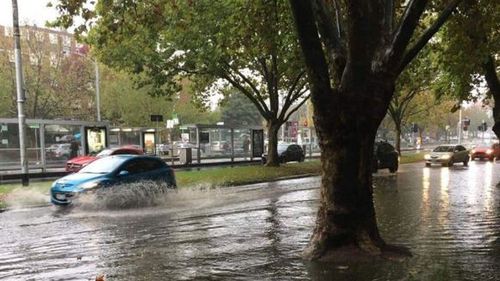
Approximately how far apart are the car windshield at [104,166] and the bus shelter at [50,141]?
11502mm

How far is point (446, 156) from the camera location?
36969mm

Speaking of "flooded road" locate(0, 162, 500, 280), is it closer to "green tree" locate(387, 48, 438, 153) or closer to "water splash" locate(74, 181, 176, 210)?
"water splash" locate(74, 181, 176, 210)

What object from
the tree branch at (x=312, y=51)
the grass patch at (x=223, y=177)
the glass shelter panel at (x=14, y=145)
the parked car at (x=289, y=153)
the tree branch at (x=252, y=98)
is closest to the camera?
the tree branch at (x=312, y=51)

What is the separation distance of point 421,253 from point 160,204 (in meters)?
9.57

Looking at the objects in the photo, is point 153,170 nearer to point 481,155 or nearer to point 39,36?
point 39,36

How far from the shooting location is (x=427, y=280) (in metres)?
6.63

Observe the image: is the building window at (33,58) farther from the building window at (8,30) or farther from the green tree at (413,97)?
the green tree at (413,97)

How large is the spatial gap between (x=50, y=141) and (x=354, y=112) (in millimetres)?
23191

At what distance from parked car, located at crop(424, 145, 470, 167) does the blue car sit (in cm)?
2447

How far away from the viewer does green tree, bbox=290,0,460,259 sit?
7.62m

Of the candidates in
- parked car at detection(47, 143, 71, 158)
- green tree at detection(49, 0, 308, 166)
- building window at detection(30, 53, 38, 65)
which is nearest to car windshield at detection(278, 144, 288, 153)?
green tree at detection(49, 0, 308, 166)

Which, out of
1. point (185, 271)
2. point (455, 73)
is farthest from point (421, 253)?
point (455, 73)

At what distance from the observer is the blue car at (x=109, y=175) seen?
15.1m

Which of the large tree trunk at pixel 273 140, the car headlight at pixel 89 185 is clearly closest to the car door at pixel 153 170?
the car headlight at pixel 89 185
